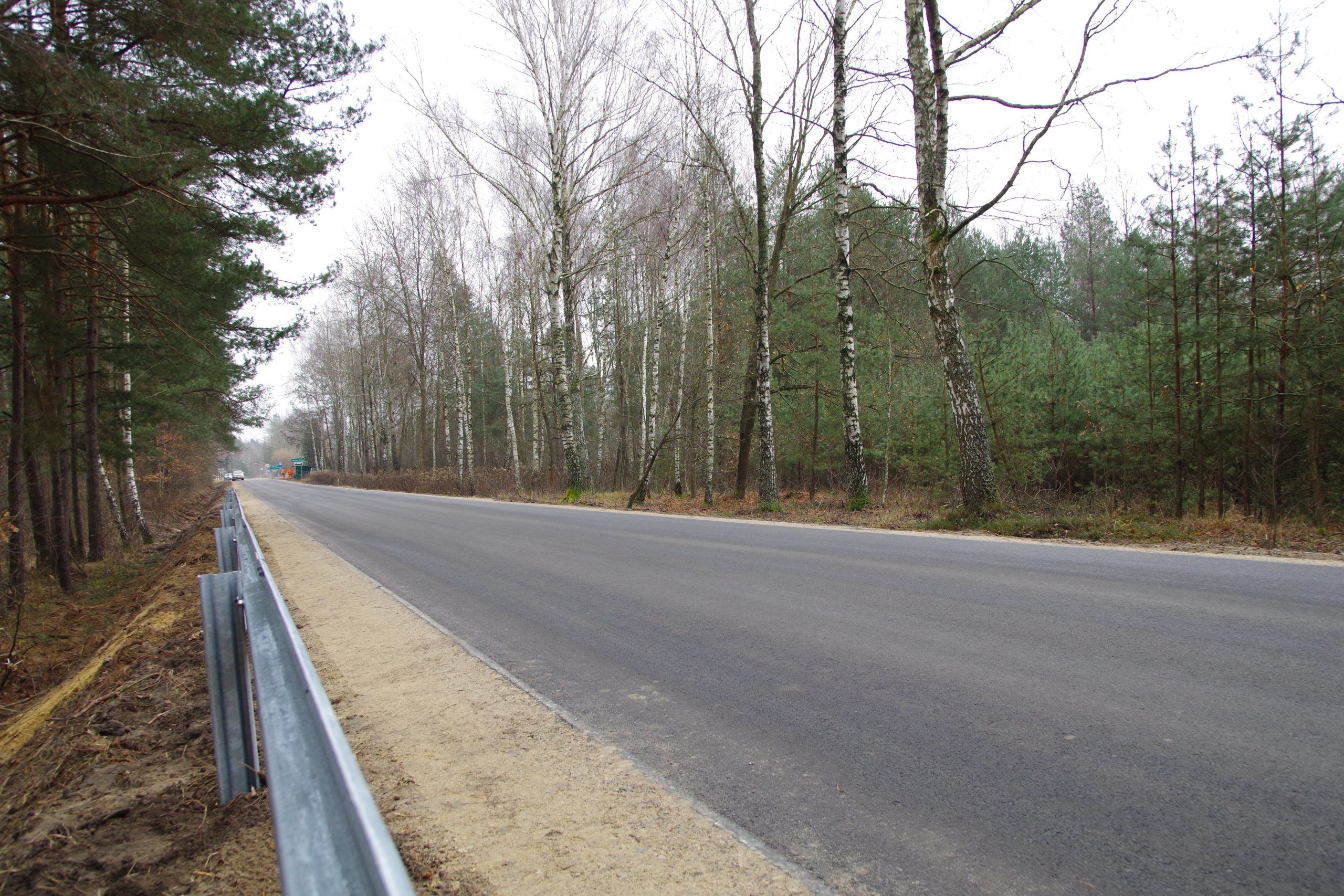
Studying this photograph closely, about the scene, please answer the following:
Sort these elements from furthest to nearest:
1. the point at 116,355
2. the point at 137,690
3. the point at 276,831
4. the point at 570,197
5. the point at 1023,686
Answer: the point at 570,197
the point at 116,355
the point at 137,690
the point at 1023,686
the point at 276,831

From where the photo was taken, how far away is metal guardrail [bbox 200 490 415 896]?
105 cm

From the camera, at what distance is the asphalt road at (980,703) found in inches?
93.0

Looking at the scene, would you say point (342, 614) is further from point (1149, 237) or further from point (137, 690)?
point (1149, 237)

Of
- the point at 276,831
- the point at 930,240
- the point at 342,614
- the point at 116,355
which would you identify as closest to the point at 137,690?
the point at 342,614

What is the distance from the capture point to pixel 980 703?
3590mm

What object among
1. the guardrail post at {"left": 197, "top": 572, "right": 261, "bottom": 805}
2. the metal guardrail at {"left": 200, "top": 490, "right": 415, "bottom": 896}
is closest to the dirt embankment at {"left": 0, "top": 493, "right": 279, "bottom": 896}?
the guardrail post at {"left": 197, "top": 572, "right": 261, "bottom": 805}

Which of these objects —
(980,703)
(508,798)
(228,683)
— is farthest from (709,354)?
(228,683)

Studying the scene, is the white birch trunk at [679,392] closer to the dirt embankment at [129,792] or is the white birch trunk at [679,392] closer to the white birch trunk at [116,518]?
the white birch trunk at [116,518]

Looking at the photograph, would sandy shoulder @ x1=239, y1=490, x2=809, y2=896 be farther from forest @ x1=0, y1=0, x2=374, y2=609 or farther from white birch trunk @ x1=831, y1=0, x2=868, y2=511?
white birch trunk @ x1=831, y1=0, x2=868, y2=511

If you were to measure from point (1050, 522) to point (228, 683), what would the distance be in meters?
10.3

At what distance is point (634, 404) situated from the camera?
36.9 metres

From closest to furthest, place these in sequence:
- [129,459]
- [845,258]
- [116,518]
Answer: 1. [845,258]
2. [129,459]
3. [116,518]

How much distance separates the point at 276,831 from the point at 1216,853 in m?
2.70

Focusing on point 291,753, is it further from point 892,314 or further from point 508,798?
point 892,314
